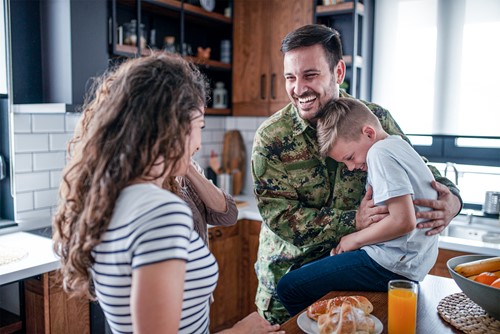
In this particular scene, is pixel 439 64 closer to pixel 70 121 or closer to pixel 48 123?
pixel 70 121

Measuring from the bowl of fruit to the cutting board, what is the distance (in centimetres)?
254

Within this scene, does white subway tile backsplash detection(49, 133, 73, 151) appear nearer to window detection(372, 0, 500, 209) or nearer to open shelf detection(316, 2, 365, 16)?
open shelf detection(316, 2, 365, 16)

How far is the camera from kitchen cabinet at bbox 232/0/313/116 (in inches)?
133

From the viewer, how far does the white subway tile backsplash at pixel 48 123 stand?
2.63m

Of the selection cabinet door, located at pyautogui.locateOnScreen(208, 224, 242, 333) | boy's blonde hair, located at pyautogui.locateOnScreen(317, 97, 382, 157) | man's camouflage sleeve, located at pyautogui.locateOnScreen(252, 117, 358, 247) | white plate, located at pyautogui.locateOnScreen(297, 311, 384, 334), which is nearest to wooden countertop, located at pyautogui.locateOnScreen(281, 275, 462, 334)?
white plate, located at pyautogui.locateOnScreen(297, 311, 384, 334)

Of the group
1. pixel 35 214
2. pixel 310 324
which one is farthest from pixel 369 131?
pixel 35 214

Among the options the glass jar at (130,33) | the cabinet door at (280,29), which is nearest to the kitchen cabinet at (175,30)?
the glass jar at (130,33)

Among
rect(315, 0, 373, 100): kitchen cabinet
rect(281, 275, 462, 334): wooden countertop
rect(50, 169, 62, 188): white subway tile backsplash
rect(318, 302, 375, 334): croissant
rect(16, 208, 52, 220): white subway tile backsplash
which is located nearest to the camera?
rect(318, 302, 375, 334): croissant

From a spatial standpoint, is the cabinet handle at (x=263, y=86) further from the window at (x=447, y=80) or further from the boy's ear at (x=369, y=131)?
the boy's ear at (x=369, y=131)

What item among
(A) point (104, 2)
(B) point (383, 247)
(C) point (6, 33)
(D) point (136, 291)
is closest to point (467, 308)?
(B) point (383, 247)

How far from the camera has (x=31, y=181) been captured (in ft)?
8.67

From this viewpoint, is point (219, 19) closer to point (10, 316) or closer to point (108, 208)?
point (10, 316)

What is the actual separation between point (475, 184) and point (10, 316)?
8.98 feet

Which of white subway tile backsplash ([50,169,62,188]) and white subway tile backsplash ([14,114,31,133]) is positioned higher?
white subway tile backsplash ([14,114,31,133])
